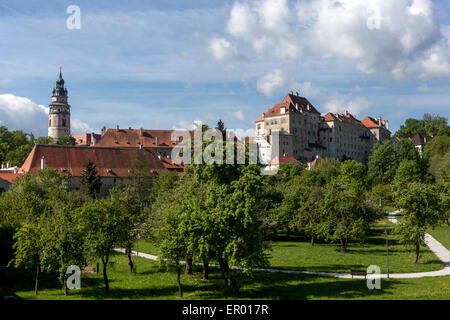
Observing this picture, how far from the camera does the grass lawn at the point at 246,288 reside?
26.9 metres

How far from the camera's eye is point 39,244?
94.1 ft

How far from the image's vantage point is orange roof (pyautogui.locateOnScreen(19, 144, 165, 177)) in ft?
260

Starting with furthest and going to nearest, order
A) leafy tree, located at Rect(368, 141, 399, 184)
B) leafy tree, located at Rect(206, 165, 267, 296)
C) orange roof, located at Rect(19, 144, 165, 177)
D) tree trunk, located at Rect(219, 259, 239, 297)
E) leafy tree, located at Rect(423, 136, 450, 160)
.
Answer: leafy tree, located at Rect(423, 136, 450, 160), leafy tree, located at Rect(368, 141, 399, 184), orange roof, located at Rect(19, 144, 165, 177), tree trunk, located at Rect(219, 259, 239, 297), leafy tree, located at Rect(206, 165, 267, 296)

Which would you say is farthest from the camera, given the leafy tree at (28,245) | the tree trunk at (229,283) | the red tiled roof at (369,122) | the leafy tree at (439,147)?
the red tiled roof at (369,122)

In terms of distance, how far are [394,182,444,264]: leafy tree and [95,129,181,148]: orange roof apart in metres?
85.5

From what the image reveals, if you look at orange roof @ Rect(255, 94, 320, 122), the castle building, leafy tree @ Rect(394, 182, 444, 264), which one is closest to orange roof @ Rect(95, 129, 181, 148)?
the castle building

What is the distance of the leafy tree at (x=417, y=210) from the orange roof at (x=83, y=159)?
5704 cm

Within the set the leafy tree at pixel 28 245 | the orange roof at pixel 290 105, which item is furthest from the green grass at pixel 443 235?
the orange roof at pixel 290 105

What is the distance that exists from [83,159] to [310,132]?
8317cm

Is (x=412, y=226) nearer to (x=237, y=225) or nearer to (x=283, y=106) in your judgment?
(x=237, y=225)

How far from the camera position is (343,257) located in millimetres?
41469

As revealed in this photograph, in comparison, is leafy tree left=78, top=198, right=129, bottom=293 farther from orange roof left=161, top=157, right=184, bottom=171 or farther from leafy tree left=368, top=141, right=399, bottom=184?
leafy tree left=368, top=141, right=399, bottom=184

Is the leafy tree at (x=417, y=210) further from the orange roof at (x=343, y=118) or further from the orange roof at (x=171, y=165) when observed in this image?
the orange roof at (x=343, y=118)

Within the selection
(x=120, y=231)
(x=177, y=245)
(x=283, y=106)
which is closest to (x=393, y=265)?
(x=177, y=245)
